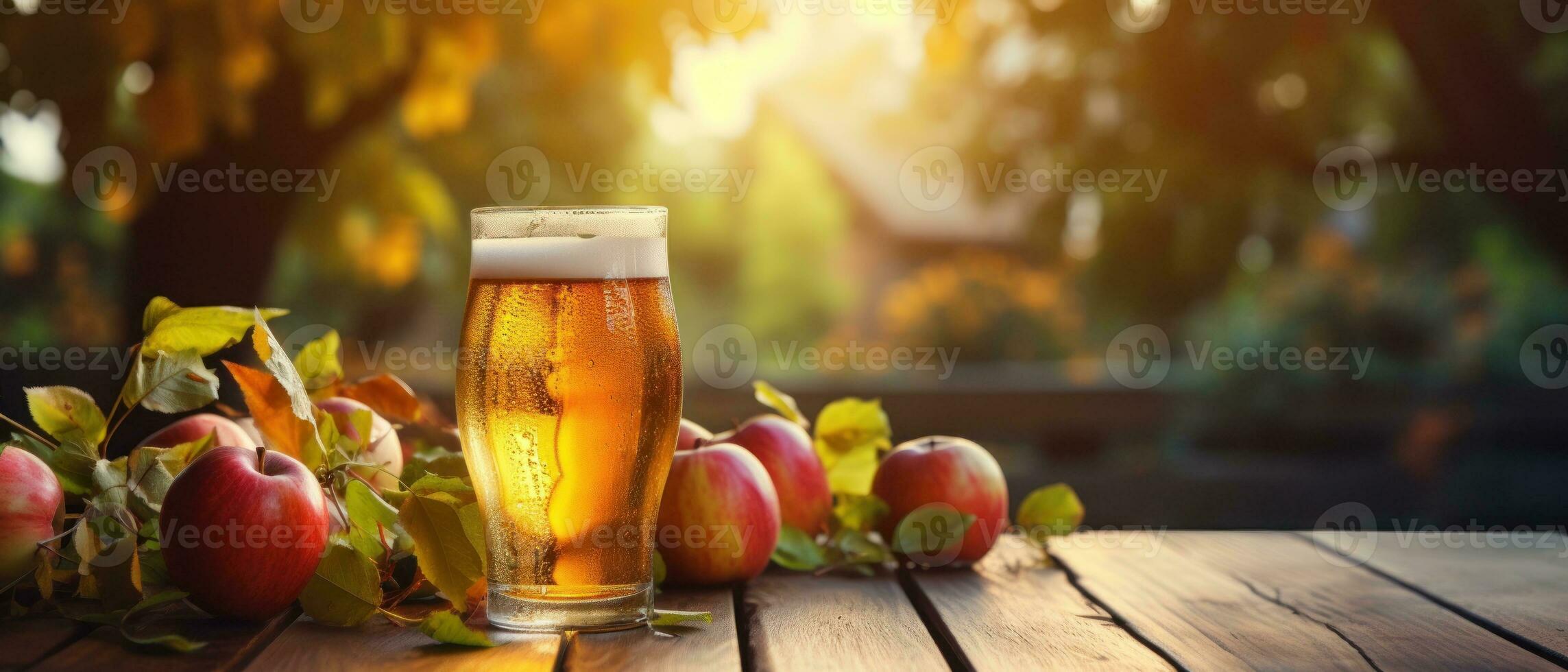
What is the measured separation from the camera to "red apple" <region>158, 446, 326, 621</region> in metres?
1.32

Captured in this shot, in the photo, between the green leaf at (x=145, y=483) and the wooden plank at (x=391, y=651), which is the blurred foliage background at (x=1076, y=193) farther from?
the wooden plank at (x=391, y=651)

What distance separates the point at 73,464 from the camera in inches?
57.4

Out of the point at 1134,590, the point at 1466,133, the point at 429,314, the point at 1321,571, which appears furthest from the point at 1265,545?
the point at 429,314

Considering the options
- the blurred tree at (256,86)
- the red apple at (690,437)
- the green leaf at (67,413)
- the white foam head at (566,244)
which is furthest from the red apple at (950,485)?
the blurred tree at (256,86)

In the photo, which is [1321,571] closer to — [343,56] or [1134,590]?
[1134,590]

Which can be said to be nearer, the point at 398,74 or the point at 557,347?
the point at 557,347

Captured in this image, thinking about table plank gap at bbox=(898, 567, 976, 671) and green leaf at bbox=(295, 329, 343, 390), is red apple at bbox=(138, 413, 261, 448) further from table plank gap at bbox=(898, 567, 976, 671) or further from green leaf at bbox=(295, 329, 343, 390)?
table plank gap at bbox=(898, 567, 976, 671)

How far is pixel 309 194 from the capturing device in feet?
22.7

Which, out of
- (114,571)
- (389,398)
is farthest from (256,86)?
(114,571)

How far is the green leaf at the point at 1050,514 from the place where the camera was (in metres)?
1.90

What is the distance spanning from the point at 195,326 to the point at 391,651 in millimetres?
508

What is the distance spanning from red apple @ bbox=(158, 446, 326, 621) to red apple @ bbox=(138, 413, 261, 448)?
291 mm

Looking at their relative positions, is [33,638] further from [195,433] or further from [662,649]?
[662,649]

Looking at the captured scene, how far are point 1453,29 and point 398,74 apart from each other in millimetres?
4403
